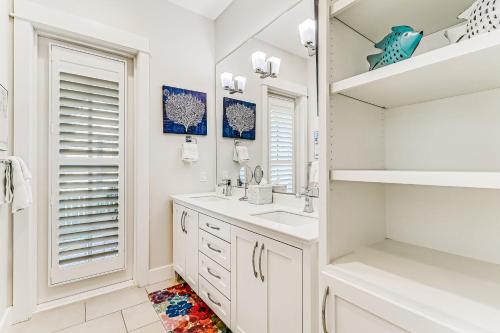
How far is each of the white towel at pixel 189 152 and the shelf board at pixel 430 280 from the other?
6.42ft

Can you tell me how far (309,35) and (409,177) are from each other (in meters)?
1.42

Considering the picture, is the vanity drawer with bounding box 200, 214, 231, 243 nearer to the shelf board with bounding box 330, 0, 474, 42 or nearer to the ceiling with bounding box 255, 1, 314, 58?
the shelf board with bounding box 330, 0, 474, 42

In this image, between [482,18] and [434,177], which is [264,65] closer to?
[482,18]

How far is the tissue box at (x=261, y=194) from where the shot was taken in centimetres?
211

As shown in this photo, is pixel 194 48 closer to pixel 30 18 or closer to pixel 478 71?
pixel 30 18

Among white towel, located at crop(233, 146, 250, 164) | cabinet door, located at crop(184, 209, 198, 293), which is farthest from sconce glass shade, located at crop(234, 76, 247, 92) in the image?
cabinet door, located at crop(184, 209, 198, 293)

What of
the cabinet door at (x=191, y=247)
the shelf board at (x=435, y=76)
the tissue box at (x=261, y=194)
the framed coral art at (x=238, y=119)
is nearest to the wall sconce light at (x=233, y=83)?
the framed coral art at (x=238, y=119)

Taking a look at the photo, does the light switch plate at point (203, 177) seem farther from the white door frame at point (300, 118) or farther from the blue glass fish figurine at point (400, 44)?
the blue glass fish figurine at point (400, 44)


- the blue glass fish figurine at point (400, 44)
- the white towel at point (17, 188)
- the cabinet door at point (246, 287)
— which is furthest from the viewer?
the white towel at point (17, 188)

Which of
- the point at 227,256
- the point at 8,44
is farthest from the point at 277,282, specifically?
the point at 8,44

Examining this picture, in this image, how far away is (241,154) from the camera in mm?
2604

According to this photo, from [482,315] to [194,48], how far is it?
3.04m

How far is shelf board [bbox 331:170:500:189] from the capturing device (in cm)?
67

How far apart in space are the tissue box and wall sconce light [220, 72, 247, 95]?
108cm
